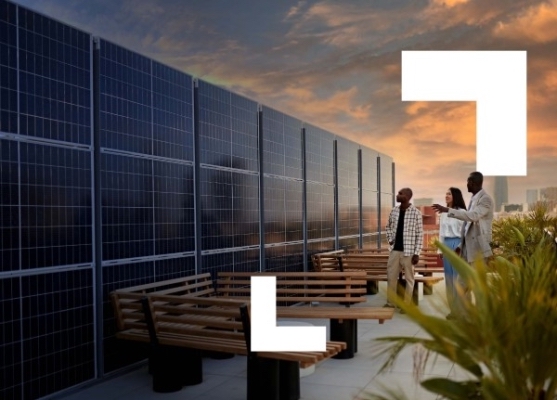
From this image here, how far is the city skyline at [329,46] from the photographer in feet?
54.3

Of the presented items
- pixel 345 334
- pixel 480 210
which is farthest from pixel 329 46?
pixel 345 334

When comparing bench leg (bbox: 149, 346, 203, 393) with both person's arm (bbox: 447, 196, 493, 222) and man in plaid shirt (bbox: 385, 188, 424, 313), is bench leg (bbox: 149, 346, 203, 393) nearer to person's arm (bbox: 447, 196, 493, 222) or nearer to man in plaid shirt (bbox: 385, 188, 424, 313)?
person's arm (bbox: 447, 196, 493, 222)

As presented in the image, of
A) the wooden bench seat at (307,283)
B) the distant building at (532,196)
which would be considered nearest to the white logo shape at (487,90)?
the wooden bench seat at (307,283)

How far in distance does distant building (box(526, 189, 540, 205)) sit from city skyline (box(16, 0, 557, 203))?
6.83ft

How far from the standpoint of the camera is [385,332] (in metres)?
A: 9.10

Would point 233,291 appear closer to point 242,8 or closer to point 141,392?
point 141,392

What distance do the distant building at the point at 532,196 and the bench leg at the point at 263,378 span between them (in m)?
8.93

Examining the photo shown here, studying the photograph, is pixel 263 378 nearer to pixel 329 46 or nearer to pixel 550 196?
pixel 550 196

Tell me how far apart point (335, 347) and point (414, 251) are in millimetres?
4672

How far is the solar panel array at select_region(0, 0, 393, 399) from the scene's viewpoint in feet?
18.7

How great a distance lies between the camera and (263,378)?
5609 millimetres

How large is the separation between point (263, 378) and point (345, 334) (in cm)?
218

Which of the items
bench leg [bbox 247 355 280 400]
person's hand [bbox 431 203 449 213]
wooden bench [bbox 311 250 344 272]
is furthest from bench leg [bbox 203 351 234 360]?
wooden bench [bbox 311 250 344 272]

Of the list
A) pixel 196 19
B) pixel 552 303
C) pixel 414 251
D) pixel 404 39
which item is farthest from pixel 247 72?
pixel 552 303
